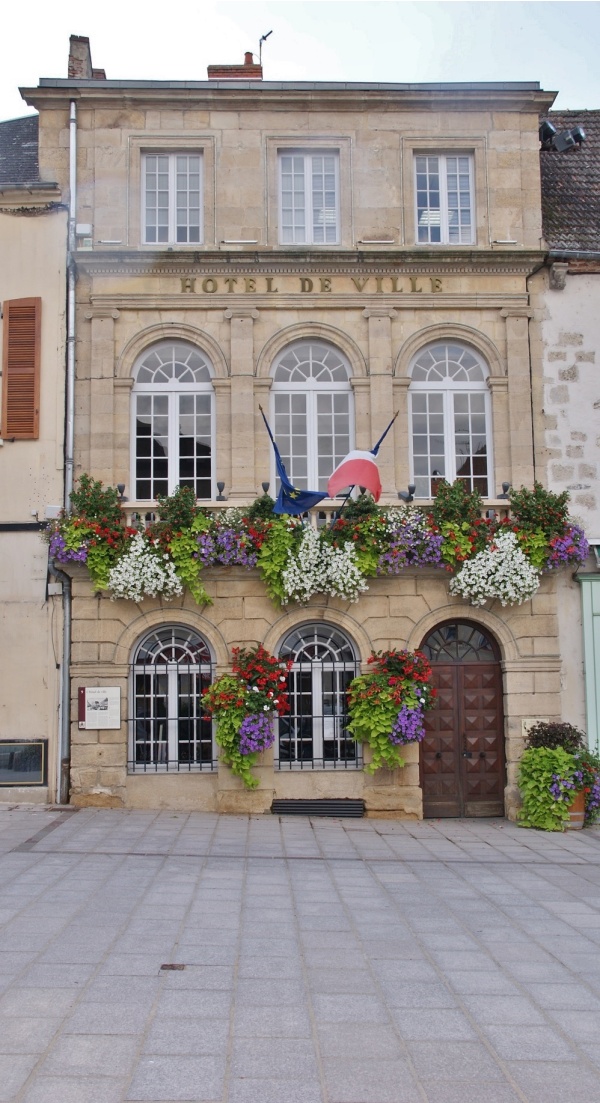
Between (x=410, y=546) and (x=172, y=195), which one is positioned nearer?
(x=410, y=546)

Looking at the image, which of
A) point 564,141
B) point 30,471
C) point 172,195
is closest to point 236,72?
point 172,195

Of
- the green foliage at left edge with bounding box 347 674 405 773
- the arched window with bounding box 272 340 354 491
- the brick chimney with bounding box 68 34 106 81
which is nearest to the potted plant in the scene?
the green foliage at left edge with bounding box 347 674 405 773

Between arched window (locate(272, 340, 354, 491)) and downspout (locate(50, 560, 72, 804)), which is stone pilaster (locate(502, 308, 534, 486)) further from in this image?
downspout (locate(50, 560, 72, 804))

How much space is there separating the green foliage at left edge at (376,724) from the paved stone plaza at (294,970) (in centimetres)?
161

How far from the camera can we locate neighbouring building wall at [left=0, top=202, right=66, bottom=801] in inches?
508

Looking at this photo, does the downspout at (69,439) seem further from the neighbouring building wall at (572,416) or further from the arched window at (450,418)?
the neighbouring building wall at (572,416)

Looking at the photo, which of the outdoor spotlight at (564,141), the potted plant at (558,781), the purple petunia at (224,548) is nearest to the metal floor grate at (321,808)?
the potted plant at (558,781)

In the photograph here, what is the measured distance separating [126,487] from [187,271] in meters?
2.97

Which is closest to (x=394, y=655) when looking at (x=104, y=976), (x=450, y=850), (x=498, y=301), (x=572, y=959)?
(x=450, y=850)

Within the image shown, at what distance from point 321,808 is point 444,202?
821 cm

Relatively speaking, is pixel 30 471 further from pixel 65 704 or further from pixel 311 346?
pixel 311 346

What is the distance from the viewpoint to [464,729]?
13180 millimetres

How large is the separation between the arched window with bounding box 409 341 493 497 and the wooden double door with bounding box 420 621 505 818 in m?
2.01

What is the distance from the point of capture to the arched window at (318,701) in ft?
42.7
